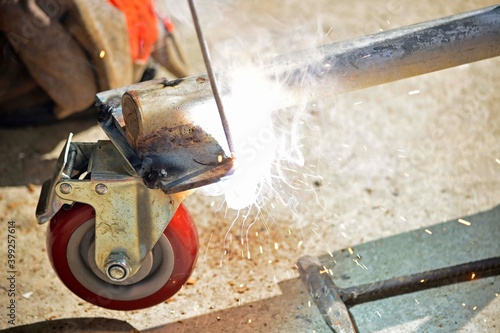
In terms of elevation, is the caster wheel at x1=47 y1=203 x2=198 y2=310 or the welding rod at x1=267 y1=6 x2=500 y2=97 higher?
the welding rod at x1=267 y1=6 x2=500 y2=97

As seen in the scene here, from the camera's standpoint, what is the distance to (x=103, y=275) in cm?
222

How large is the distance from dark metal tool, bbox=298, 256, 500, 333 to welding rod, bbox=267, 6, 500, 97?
621mm

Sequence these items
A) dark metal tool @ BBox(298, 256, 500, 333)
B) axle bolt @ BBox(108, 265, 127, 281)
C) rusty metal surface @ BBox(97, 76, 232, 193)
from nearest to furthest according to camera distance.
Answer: rusty metal surface @ BBox(97, 76, 232, 193) → axle bolt @ BBox(108, 265, 127, 281) → dark metal tool @ BBox(298, 256, 500, 333)

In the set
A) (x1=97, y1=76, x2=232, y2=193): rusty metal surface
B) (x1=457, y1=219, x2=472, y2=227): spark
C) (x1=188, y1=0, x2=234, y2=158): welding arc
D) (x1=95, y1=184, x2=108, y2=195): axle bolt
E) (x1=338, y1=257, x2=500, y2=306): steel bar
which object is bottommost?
(x1=457, y1=219, x2=472, y2=227): spark

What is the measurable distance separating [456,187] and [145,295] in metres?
1.34

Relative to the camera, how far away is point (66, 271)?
7.34ft

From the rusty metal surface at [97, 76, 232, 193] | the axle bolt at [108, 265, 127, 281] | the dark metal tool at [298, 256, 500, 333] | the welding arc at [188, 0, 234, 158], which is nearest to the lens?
the welding arc at [188, 0, 234, 158]

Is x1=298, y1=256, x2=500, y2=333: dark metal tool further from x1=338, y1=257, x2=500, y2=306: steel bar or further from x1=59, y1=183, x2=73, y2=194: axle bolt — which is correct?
x1=59, y1=183, x2=73, y2=194: axle bolt

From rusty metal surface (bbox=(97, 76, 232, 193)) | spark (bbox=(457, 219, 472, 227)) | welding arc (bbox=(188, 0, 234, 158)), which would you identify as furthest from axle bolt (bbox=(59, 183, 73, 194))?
spark (bbox=(457, 219, 472, 227))

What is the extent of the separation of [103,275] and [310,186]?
3.30ft

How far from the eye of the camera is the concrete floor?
2443 millimetres

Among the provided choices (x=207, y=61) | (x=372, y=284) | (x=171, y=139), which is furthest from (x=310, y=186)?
(x=207, y=61)

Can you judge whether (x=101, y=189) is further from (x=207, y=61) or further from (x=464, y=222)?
(x=464, y=222)

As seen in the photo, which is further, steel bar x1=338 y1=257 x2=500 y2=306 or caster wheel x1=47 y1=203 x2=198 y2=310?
steel bar x1=338 y1=257 x2=500 y2=306
